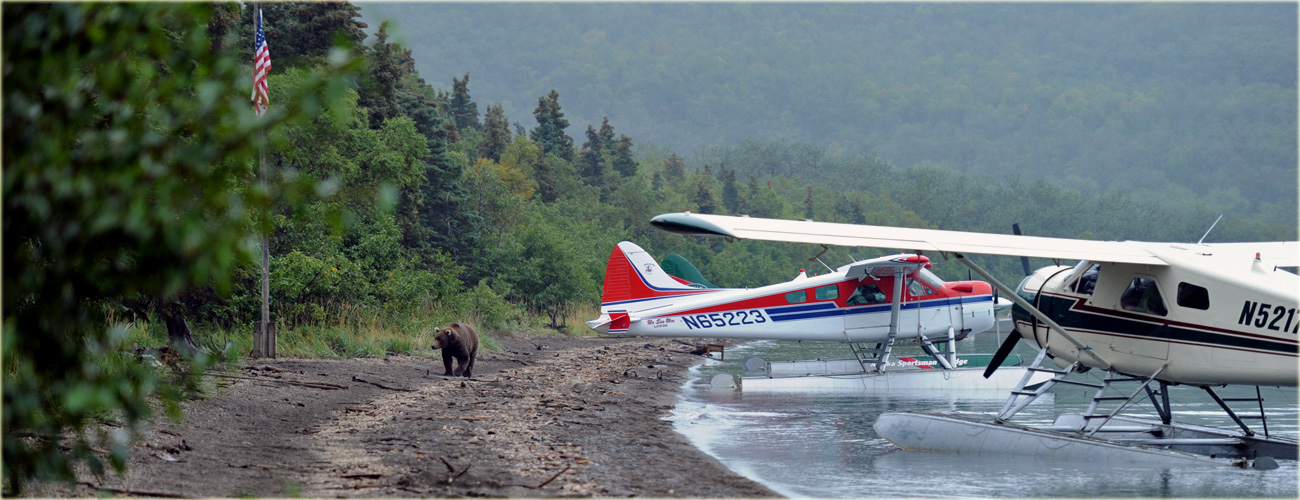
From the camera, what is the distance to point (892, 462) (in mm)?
10188

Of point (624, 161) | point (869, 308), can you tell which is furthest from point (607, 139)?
point (869, 308)

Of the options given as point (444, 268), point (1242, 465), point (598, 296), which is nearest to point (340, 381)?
point (1242, 465)

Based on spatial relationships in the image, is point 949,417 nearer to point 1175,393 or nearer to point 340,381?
point 340,381

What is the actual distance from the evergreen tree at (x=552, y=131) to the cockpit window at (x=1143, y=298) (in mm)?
59355

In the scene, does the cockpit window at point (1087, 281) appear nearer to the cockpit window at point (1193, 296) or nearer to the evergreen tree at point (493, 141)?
the cockpit window at point (1193, 296)

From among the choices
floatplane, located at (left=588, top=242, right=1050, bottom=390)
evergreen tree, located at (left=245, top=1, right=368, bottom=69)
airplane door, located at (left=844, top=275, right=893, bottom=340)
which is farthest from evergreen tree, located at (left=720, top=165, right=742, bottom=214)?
airplane door, located at (left=844, top=275, right=893, bottom=340)

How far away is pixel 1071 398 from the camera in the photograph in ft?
63.9

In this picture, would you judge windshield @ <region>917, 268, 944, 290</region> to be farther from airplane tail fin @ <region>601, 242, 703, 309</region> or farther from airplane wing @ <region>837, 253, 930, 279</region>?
airplane tail fin @ <region>601, 242, 703, 309</region>

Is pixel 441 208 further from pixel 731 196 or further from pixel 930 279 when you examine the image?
pixel 731 196

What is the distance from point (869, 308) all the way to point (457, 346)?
7882 millimetres

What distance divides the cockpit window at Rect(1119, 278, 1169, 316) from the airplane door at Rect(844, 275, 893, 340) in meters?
9.76

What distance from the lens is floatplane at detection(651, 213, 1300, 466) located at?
29.9ft

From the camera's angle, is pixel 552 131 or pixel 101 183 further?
pixel 552 131

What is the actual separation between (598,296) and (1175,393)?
2480 centimetres
